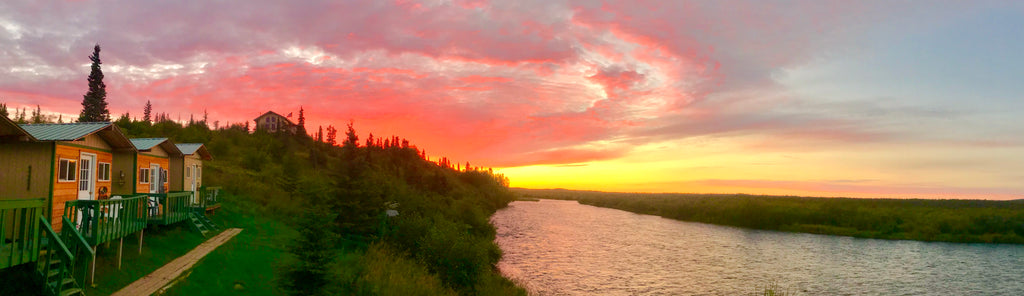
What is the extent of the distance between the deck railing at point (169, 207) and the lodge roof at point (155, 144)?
9.18 feet

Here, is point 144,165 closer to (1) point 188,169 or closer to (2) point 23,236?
(1) point 188,169

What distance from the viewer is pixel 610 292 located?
29359 mm

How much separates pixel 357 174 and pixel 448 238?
22.6 ft

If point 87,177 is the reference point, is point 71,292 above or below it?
below

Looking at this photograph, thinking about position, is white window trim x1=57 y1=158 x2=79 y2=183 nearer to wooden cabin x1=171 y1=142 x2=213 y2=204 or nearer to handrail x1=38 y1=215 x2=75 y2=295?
handrail x1=38 y1=215 x2=75 y2=295

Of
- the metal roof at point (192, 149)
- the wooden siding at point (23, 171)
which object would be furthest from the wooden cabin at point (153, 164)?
the wooden siding at point (23, 171)

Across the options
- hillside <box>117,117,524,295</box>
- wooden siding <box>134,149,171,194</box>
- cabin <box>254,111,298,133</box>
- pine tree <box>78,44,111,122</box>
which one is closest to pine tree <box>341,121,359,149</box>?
hillside <box>117,117,524,295</box>

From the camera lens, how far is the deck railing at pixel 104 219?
15.4 m

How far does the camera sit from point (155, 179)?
86.8 feet

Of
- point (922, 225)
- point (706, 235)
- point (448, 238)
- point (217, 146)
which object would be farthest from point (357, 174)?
point (922, 225)

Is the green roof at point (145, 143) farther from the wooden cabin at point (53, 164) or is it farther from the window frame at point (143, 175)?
the wooden cabin at point (53, 164)

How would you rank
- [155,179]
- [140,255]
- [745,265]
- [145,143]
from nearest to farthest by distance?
1. [140,255]
2. [145,143]
3. [155,179]
4. [745,265]

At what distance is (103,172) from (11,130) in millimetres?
5657

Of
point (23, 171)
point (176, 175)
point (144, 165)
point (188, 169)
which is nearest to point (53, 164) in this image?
point (23, 171)
